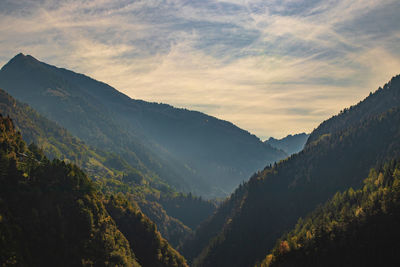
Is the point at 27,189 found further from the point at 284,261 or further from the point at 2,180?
the point at 284,261

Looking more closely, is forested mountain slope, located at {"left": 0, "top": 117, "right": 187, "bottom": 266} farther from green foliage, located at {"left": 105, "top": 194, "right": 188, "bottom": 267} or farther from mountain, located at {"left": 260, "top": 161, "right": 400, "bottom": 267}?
mountain, located at {"left": 260, "top": 161, "right": 400, "bottom": 267}

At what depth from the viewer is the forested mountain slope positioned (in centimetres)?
9594

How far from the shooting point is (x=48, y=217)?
110 meters

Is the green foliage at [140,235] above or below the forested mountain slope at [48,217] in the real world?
below

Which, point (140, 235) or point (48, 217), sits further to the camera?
point (140, 235)

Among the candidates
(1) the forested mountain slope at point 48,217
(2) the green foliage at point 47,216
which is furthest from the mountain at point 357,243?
(1) the forested mountain slope at point 48,217

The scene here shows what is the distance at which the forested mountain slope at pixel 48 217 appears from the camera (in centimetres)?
9594

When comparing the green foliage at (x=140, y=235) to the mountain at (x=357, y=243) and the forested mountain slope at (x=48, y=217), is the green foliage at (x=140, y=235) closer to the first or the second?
the forested mountain slope at (x=48, y=217)

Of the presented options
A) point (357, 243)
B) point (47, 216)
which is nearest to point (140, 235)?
point (47, 216)

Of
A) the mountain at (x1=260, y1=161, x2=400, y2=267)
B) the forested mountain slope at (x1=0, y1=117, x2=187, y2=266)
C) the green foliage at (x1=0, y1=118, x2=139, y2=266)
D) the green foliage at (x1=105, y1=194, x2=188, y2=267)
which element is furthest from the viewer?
the green foliage at (x1=105, y1=194, x2=188, y2=267)

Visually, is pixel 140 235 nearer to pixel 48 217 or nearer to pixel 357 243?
pixel 48 217

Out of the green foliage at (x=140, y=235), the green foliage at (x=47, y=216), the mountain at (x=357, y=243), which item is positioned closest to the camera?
the green foliage at (x=47, y=216)

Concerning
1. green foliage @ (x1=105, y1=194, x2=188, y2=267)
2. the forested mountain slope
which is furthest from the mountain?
the forested mountain slope

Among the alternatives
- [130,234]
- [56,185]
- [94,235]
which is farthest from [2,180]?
[130,234]
